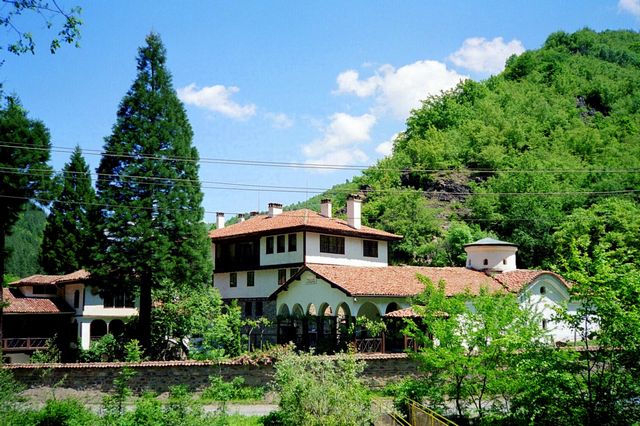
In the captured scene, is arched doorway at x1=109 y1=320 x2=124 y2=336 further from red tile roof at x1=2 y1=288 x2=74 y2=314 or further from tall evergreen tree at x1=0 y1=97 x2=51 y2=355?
tall evergreen tree at x1=0 y1=97 x2=51 y2=355

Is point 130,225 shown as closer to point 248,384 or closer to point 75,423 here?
point 248,384

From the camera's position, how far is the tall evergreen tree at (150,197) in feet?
107

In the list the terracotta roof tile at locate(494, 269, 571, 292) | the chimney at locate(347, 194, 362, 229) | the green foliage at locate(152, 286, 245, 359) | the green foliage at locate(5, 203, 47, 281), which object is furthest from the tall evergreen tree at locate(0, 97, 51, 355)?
the green foliage at locate(5, 203, 47, 281)

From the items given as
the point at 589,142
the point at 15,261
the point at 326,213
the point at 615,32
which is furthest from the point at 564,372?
the point at 615,32

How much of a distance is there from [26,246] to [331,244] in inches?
3235

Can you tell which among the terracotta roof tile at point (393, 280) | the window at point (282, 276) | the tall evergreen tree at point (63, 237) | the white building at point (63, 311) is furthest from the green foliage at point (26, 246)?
the terracotta roof tile at point (393, 280)

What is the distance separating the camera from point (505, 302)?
663 inches

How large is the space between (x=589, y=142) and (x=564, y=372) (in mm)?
70782

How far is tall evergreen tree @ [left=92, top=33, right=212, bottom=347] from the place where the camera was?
3266 centimetres

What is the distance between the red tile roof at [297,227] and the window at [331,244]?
51 cm

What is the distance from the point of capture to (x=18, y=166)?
31844 mm

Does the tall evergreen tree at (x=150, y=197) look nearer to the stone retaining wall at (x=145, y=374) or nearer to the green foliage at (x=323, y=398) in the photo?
the stone retaining wall at (x=145, y=374)

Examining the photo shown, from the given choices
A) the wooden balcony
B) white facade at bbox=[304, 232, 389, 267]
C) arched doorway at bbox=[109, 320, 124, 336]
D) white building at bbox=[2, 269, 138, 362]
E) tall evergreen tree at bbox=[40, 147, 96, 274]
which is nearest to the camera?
white facade at bbox=[304, 232, 389, 267]

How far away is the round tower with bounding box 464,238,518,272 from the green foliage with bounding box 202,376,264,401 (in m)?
21.0
